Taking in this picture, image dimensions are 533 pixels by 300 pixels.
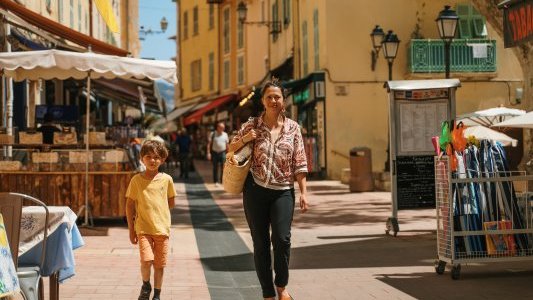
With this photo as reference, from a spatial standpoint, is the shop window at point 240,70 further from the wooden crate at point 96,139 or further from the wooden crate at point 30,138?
the wooden crate at point 30,138

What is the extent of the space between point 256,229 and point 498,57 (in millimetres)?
22174

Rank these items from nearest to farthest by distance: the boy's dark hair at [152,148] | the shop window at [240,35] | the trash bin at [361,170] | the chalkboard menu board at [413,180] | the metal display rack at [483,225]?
the boy's dark hair at [152,148] → the metal display rack at [483,225] → the chalkboard menu board at [413,180] → the trash bin at [361,170] → the shop window at [240,35]

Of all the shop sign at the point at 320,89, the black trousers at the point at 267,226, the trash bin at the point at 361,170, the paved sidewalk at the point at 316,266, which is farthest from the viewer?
the shop sign at the point at 320,89

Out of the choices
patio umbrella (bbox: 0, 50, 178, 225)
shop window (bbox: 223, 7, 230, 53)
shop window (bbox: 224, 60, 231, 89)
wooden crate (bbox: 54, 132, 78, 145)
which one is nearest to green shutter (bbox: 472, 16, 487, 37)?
patio umbrella (bbox: 0, 50, 178, 225)

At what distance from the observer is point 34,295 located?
509 centimetres

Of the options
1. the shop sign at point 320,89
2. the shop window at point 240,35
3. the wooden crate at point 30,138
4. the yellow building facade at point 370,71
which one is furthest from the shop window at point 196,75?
the wooden crate at point 30,138

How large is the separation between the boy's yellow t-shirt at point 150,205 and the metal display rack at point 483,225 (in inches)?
111

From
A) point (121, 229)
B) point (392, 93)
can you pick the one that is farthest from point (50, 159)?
point (392, 93)

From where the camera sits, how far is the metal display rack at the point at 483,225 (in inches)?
325

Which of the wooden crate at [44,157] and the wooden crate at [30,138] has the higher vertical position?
the wooden crate at [30,138]

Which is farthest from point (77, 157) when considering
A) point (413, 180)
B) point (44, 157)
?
point (413, 180)

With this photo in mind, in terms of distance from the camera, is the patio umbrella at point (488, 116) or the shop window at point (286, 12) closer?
the patio umbrella at point (488, 116)

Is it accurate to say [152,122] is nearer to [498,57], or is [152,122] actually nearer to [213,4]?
[213,4]

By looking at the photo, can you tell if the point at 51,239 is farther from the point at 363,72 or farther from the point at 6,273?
the point at 363,72
